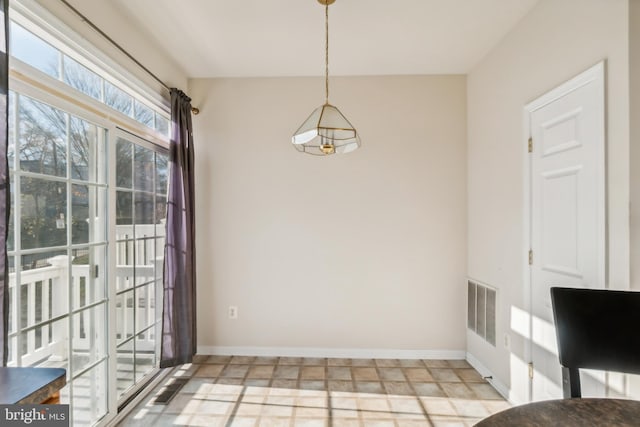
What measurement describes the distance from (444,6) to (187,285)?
9.21 feet

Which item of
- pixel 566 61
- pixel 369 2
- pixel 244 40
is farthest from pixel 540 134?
pixel 244 40

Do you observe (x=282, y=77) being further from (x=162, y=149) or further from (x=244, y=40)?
(x=162, y=149)

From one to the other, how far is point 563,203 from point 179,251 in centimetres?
269

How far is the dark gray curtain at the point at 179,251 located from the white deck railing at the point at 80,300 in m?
0.17

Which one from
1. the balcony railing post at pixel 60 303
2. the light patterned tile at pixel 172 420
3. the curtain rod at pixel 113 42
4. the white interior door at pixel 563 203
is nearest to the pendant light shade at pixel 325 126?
the white interior door at pixel 563 203

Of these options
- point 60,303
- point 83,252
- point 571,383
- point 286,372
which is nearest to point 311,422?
point 286,372

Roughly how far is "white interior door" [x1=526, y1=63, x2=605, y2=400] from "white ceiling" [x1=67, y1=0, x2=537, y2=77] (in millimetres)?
773

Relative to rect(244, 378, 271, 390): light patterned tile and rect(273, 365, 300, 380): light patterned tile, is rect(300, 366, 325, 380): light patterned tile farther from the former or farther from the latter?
rect(244, 378, 271, 390): light patterned tile

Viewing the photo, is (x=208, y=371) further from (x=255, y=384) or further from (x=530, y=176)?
(x=530, y=176)

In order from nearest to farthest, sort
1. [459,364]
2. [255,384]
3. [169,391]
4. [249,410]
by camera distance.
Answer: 1. [249,410]
2. [169,391]
3. [255,384]
4. [459,364]

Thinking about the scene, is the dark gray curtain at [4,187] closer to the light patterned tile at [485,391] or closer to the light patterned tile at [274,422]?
the light patterned tile at [274,422]

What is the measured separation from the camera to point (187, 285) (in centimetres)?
285

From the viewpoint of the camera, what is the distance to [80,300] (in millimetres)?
1934

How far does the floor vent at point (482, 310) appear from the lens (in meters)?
2.74
